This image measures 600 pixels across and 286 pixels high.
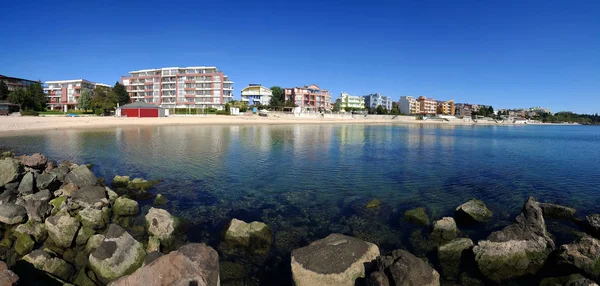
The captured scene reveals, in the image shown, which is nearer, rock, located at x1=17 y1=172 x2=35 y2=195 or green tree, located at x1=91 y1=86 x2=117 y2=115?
rock, located at x1=17 y1=172 x2=35 y2=195

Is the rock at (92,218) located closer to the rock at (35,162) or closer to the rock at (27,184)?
the rock at (27,184)

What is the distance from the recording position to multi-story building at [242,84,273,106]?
154750 mm

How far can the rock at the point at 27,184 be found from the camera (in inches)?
603

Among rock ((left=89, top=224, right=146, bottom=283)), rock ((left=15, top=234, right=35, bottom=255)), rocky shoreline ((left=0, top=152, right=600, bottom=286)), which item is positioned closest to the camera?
rocky shoreline ((left=0, top=152, right=600, bottom=286))

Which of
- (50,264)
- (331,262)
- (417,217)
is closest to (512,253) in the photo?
(417,217)

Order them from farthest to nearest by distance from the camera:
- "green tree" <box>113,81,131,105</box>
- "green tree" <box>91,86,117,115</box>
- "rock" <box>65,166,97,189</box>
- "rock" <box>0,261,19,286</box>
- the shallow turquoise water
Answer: "green tree" <box>113,81,131,105</box> < "green tree" <box>91,86,117,115</box> < "rock" <box>65,166,97,189</box> < the shallow turquoise water < "rock" <box>0,261,19,286</box>

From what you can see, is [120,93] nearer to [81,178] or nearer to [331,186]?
[81,178]

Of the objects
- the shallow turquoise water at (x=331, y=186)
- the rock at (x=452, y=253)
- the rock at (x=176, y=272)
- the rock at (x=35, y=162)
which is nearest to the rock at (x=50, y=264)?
the rock at (x=176, y=272)

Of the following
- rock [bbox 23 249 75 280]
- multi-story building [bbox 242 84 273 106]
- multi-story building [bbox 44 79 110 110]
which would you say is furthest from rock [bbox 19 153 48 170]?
multi-story building [bbox 44 79 110 110]

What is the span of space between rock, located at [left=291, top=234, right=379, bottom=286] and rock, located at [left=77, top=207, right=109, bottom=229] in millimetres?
8366

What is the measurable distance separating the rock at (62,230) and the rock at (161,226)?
2.34 metres

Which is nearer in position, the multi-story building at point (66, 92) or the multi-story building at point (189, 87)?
the multi-story building at point (189, 87)

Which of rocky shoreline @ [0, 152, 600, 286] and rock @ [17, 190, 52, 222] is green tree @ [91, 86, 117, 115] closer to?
rocky shoreline @ [0, 152, 600, 286]

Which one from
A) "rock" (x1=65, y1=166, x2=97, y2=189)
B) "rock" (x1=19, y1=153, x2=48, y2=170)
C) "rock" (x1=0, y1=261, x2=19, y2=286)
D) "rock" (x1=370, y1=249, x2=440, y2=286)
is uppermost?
"rock" (x1=19, y1=153, x2=48, y2=170)
